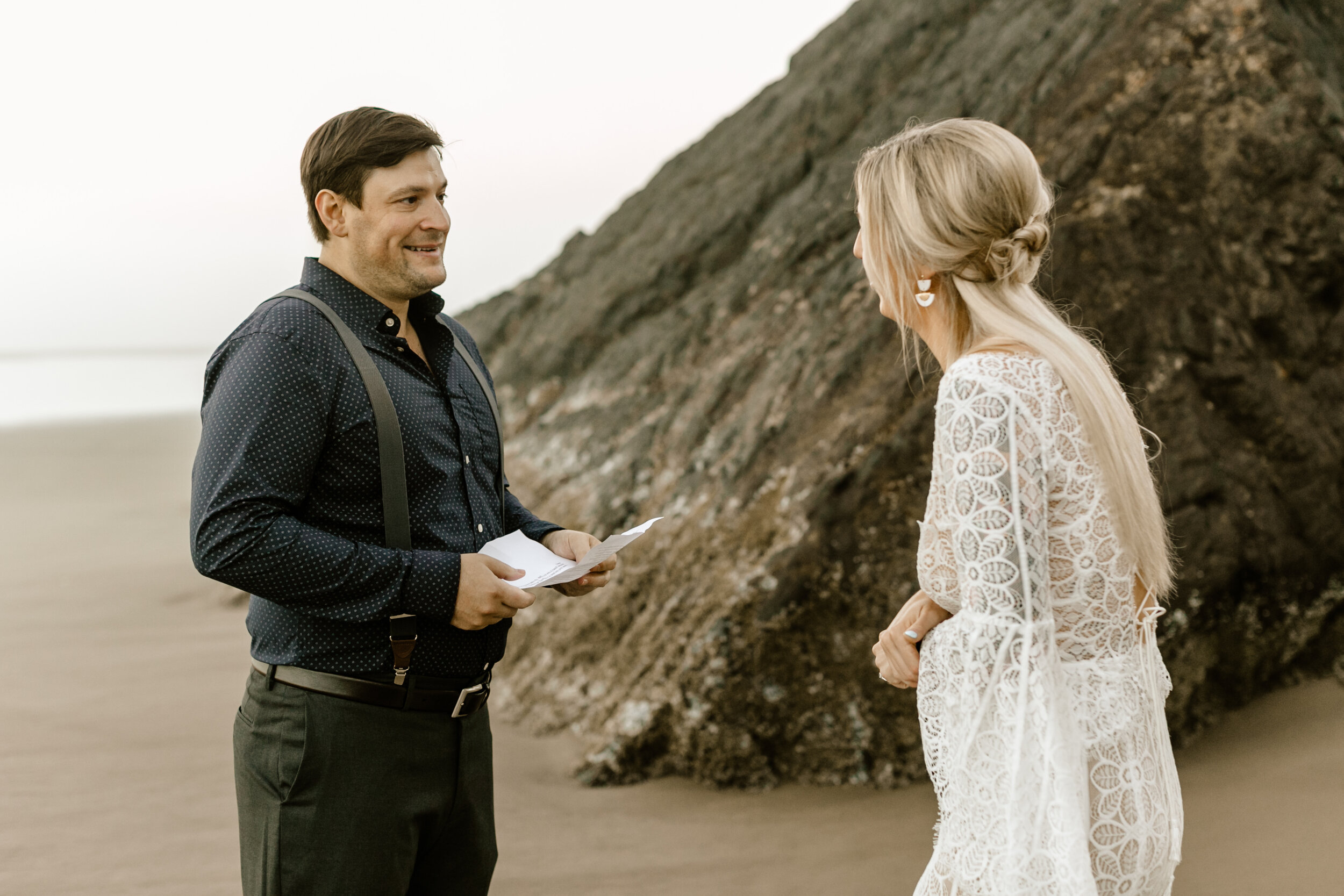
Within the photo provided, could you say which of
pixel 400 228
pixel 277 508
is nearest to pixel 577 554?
pixel 277 508

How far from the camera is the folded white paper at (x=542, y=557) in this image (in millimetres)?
2629

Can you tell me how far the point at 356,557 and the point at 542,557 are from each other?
1.72ft

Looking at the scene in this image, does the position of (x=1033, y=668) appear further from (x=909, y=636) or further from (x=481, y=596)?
(x=481, y=596)

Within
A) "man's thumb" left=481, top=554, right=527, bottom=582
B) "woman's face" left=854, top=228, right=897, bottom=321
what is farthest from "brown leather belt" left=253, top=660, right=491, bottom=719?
"woman's face" left=854, top=228, right=897, bottom=321

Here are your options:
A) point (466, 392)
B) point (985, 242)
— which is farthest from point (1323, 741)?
point (466, 392)

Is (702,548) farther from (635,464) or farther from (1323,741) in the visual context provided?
(1323,741)

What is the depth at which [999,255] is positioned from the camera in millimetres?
2131

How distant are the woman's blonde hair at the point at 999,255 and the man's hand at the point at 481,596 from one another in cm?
111

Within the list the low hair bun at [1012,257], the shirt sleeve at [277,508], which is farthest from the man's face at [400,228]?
the low hair bun at [1012,257]

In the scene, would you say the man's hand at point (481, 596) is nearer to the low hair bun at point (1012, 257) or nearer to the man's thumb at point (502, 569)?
the man's thumb at point (502, 569)

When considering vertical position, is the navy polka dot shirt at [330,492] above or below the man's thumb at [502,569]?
above

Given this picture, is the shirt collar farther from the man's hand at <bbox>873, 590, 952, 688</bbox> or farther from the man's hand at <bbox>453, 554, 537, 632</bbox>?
→ the man's hand at <bbox>873, 590, 952, 688</bbox>

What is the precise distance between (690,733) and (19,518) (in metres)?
13.5

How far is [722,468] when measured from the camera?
18.9 ft
